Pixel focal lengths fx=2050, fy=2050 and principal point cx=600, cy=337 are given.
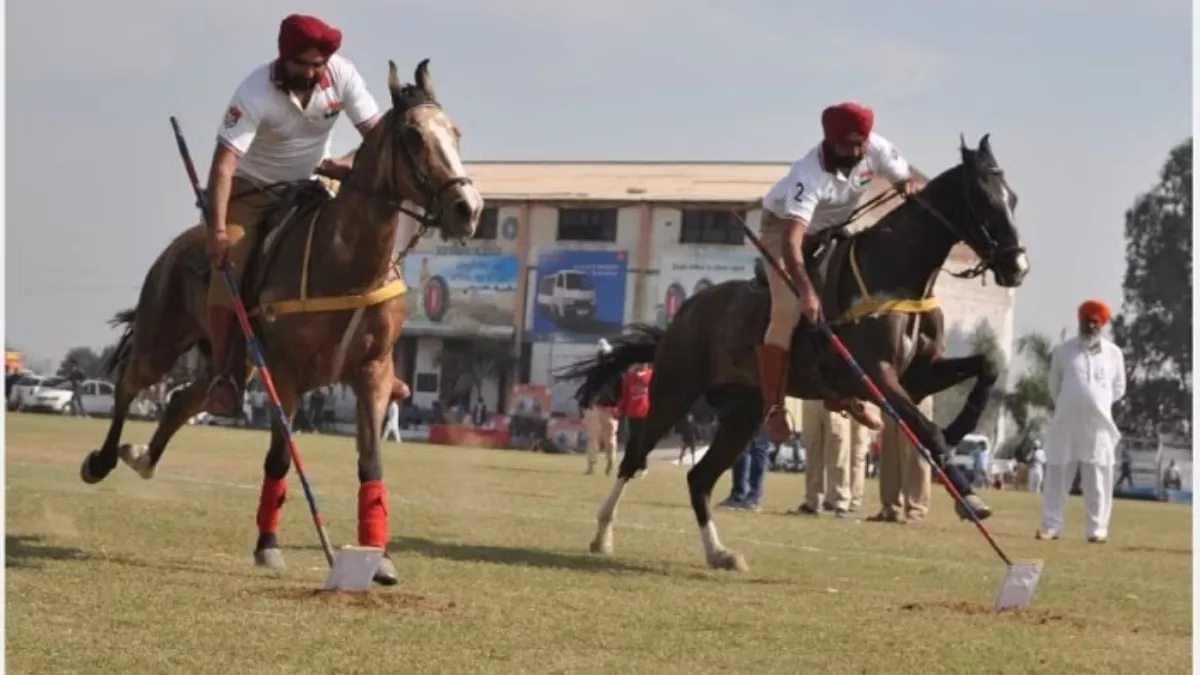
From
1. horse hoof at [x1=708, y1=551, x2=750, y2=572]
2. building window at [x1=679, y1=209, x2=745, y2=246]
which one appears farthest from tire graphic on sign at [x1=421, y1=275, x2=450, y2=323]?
horse hoof at [x1=708, y1=551, x2=750, y2=572]

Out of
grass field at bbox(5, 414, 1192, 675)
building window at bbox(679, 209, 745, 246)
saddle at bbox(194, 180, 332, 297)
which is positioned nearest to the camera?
grass field at bbox(5, 414, 1192, 675)

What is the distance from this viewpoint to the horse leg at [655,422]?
44.8 ft

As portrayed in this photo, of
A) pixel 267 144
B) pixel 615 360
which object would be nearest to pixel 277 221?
pixel 267 144

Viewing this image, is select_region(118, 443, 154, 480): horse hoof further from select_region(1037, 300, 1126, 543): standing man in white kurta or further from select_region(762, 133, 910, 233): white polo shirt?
select_region(1037, 300, 1126, 543): standing man in white kurta

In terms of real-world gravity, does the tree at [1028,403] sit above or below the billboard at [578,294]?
below

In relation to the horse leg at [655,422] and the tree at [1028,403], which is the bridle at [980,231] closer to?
the horse leg at [655,422]

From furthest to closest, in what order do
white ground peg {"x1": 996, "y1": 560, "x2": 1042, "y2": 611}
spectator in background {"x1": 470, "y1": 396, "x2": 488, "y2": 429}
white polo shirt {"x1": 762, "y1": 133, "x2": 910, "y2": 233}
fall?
spectator in background {"x1": 470, "y1": 396, "x2": 488, "y2": 429}
white polo shirt {"x1": 762, "y1": 133, "x2": 910, "y2": 233}
white ground peg {"x1": 996, "y1": 560, "x2": 1042, "y2": 611}

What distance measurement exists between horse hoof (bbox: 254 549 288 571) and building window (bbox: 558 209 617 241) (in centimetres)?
6006

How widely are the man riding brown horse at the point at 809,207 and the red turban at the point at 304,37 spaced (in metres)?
2.96

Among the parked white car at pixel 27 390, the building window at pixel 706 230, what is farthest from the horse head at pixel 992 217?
the building window at pixel 706 230

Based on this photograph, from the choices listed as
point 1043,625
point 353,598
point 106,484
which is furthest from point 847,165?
point 106,484

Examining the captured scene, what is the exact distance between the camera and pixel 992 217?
1137cm

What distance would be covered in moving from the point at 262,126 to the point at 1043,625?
4.63 m

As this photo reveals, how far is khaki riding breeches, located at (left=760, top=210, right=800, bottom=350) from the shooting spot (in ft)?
40.5
